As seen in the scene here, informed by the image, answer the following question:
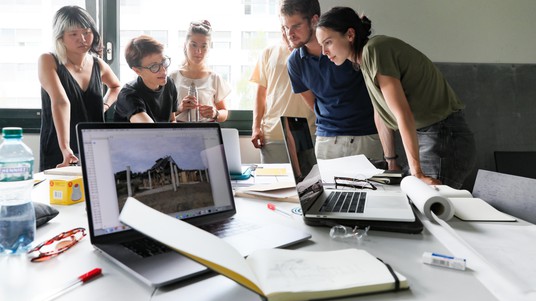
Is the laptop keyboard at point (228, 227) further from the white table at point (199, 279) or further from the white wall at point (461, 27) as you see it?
the white wall at point (461, 27)

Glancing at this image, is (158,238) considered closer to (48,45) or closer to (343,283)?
(343,283)

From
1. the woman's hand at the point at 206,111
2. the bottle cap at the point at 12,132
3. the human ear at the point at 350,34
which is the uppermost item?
the human ear at the point at 350,34

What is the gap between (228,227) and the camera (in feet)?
2.93

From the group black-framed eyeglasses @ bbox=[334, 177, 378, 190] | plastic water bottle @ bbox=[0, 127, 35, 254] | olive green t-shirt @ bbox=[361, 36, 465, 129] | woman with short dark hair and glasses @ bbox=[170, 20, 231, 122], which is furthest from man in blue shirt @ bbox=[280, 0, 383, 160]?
plastic water bottle @ bbox=[0, 127, 35, 254]

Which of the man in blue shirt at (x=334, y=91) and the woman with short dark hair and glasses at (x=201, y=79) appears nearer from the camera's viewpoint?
the man in blue shirt at (x=334, y=91)

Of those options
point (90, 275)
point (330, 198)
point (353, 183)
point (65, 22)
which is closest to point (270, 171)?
point (353, 183)

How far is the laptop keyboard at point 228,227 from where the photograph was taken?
853mm

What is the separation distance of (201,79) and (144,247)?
207 cm

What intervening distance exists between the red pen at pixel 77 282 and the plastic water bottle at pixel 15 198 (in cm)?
22

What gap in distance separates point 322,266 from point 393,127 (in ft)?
4.67

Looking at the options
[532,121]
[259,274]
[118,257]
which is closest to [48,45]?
[118,257]

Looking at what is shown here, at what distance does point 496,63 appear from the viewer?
9.67 feet

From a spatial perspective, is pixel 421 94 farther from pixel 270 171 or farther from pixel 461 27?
pixel 461 27


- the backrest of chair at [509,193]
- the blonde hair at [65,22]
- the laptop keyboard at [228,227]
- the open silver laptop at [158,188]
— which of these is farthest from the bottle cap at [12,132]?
the blonde hair at [65,22]
